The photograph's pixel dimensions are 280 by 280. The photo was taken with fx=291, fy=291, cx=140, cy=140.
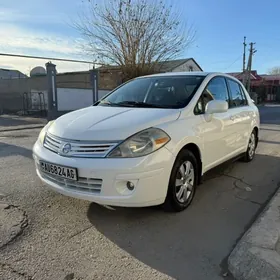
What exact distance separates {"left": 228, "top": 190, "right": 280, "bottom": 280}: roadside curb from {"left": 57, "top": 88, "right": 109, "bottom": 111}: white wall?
1791 cm

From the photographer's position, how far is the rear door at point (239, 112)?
15.8 ft

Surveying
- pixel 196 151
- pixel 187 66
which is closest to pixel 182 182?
pixel 196 151

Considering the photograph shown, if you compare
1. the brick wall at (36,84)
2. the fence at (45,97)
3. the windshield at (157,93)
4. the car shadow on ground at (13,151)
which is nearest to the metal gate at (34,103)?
the fence at (45,97)

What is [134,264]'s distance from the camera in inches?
97.1

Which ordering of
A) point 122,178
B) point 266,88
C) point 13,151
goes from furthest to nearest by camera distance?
point 266,88
point 13,151
point 122,178

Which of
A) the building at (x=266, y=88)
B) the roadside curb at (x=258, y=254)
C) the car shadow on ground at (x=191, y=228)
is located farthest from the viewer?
the building at (x=266, y=88)

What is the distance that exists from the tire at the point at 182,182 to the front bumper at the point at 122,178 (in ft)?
0.51

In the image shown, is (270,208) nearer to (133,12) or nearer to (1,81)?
(133,12)

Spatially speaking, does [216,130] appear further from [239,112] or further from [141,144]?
[141,144]

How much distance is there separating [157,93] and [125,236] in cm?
204

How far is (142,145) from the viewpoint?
292 centimetres

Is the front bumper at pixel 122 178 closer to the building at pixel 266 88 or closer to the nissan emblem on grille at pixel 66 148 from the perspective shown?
the nissan emblem on grille at pixel 66 148

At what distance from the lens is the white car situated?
2865mm

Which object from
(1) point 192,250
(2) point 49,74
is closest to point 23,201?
(1) point 192,250
